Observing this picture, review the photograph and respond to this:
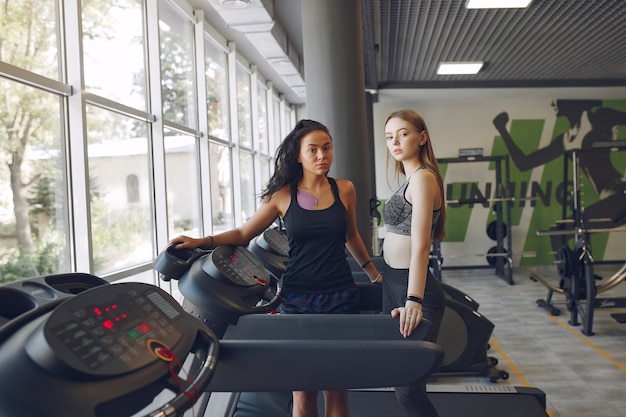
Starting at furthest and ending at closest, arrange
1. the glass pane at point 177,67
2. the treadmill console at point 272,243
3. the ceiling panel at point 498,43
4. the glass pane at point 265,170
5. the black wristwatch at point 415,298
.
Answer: the glass pane at point 265,170, the ceiling panel at point 498,43, the glass pane at point 177,67, the treadmill console at point 272,243, the black wristwatch at point 415,298

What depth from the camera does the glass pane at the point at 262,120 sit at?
9039 mm

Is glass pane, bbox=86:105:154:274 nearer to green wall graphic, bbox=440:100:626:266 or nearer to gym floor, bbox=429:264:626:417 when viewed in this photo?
gym floor, bbox=429:264:626:417

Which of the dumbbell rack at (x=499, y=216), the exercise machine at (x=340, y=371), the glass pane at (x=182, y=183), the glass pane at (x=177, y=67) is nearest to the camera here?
the exercise machine at (x=340, y=371)

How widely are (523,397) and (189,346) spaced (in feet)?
7.75

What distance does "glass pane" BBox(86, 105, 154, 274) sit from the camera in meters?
3.60

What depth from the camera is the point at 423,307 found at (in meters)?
2.01

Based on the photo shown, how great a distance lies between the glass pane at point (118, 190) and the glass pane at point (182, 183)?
0.36m

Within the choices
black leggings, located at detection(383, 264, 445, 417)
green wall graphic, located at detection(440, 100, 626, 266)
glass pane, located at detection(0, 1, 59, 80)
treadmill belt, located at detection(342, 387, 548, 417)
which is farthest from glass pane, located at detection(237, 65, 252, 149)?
black leggings, located at detection(383, 264, 445, 417)

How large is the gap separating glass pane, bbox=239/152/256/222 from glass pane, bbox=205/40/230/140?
934mm

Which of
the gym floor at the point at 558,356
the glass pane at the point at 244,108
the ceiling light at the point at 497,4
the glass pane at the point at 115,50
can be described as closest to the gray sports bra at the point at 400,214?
the gym floor at the point at 558,356

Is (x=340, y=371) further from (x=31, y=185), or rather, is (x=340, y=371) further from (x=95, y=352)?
(x=31, y=185)

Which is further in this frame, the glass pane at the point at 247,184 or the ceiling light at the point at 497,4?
the glass pane at the point at 247,184

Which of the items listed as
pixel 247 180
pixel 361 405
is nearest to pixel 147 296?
pixel 361 405

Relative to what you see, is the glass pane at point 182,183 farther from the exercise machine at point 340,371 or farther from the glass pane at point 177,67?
the exercise machine at point 340,371
